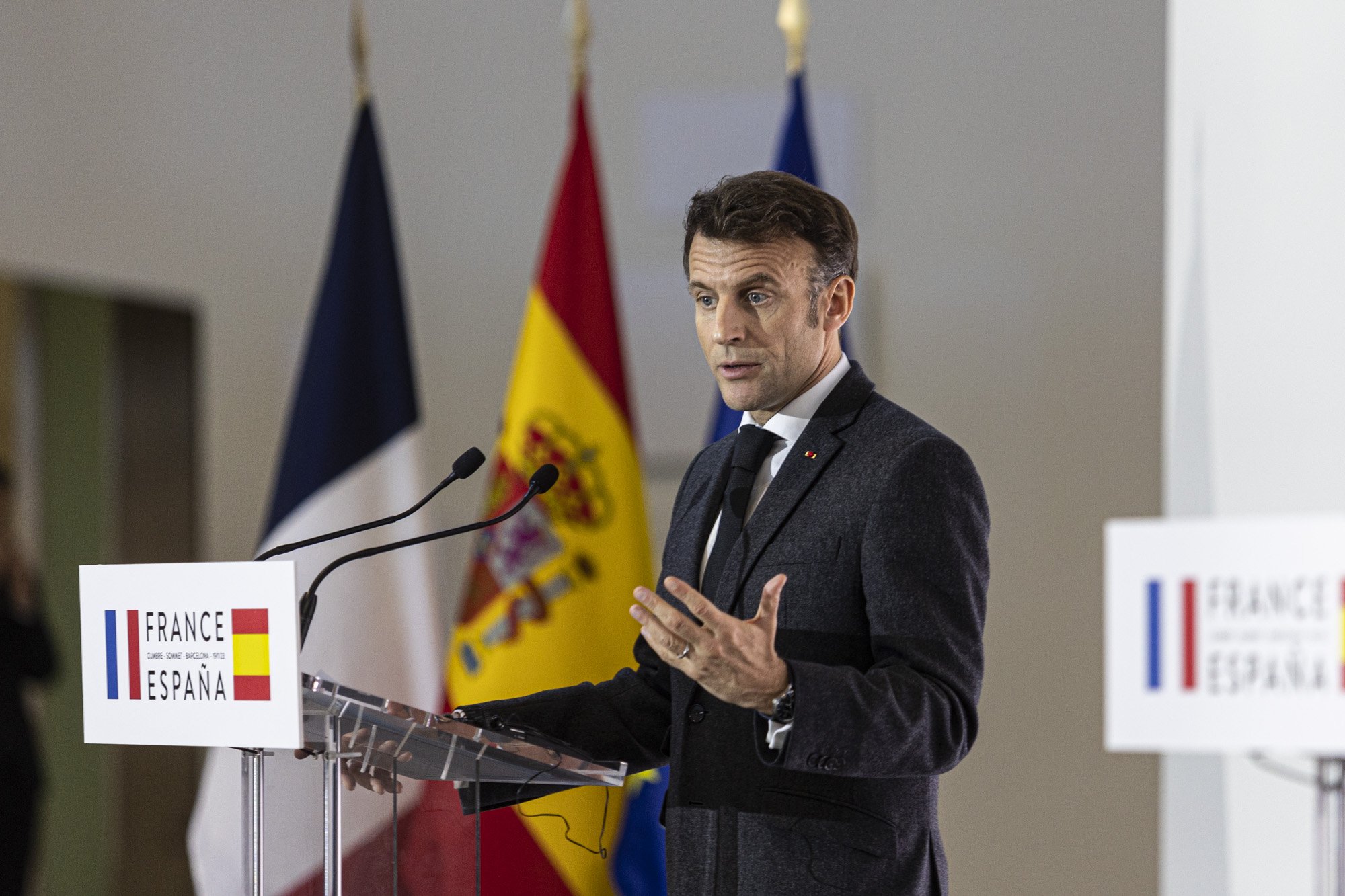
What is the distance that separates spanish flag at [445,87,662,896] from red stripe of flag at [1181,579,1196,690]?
6.70 feet

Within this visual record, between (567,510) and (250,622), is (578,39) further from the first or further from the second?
(250,622)

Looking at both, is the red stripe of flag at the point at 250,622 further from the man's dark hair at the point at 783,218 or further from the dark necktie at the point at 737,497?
the man's dark hair at the point at 783,218

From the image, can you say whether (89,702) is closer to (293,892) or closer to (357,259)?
(293,892)

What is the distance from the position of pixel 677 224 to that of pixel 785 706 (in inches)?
95.6

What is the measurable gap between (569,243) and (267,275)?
1.00 m

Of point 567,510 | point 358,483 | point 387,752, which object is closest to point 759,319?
point 387,752

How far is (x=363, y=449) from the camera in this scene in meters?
3.34

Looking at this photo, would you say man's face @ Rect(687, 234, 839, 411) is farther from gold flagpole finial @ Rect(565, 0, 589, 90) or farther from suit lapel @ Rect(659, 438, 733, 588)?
gold flagpole finial @ Rect(565, 0, 589, 90)

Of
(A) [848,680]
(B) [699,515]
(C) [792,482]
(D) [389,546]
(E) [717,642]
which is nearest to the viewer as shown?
(E) [717,642]

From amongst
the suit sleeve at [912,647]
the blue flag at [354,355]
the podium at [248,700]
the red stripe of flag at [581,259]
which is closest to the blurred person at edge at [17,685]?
the blue flag at [354,355]

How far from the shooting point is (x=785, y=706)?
139 cm

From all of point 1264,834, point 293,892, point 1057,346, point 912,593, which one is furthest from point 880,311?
point 293,892

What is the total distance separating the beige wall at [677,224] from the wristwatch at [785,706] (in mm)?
2143

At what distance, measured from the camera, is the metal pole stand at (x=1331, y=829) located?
1064 mm
